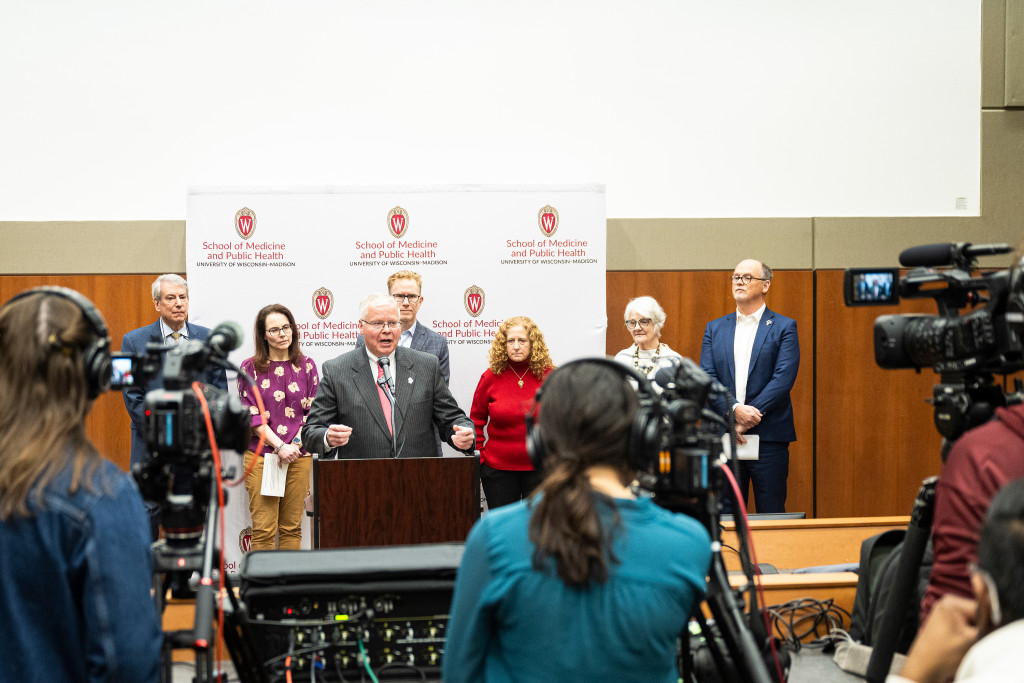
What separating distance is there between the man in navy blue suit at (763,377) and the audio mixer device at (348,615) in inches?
110

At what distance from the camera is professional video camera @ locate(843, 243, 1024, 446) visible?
1955 millimetres

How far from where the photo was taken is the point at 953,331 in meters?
2.01

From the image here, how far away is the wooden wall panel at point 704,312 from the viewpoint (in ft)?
19.0

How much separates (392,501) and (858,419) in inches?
140

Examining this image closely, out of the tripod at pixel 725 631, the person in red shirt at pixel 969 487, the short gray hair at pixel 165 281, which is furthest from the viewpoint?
the short gray hair at pixel 165 281

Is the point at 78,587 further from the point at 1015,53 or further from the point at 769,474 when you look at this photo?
the point at 1015,53

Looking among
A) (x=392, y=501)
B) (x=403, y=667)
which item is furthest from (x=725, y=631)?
(x=392, y=501)

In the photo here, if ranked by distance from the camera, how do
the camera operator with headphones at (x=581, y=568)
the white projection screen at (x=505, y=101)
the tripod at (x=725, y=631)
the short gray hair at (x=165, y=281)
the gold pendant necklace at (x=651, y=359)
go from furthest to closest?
the white projection screen at (x=505, y=101)
the short gray hair at (x=165, y=281)
the gold pendant necklace at (x=651, y=359)
the tripod at (x=725, y=631)
the camera operator with headphones at (x=581, y=568)

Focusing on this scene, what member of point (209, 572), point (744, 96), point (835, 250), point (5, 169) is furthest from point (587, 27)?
point (209, 572)

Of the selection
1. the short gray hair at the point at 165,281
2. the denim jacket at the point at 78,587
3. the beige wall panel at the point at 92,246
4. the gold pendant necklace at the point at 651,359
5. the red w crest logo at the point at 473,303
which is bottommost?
the denim jacket at the point at 78,587

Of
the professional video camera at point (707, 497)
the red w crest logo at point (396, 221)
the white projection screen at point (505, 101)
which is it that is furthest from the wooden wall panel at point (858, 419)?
the professional video camera at point (707, 497)

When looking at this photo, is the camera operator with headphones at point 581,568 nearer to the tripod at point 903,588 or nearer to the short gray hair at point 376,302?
the tripod at point 903,588

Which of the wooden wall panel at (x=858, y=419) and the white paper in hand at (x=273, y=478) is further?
the wooden wall panel at (x=858, y=419)

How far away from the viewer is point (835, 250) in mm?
5848
